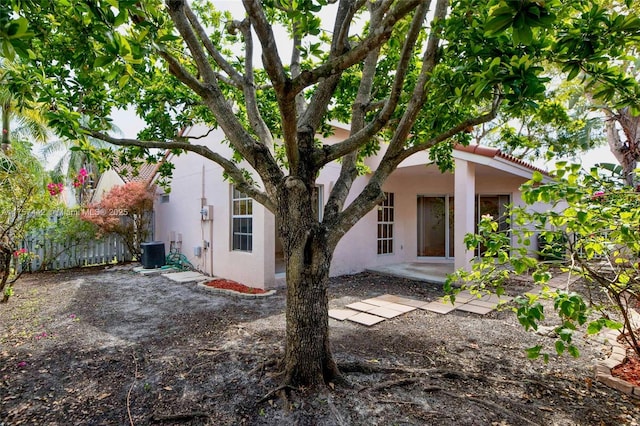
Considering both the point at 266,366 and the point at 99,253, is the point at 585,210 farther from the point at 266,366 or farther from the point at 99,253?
the point at 99,253

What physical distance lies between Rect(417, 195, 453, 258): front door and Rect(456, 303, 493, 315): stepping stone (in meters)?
5.59

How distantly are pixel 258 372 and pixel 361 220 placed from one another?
22.0 ft

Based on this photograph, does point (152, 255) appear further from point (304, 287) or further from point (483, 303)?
point (483, 303)

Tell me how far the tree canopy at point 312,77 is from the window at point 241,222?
A: 3097 mm

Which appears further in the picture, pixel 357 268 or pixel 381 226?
pixel 381 226

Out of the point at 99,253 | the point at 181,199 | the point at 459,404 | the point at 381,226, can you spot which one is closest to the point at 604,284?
the point at 459,404

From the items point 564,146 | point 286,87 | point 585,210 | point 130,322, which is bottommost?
point 130,322

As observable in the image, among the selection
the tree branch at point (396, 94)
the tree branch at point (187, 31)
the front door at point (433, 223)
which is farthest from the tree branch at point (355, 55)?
the front door at point (433, 223)

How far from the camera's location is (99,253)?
1136cm

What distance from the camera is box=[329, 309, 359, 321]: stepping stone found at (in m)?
5.53

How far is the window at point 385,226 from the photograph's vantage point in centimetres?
1085

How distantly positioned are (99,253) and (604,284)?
43.9ft

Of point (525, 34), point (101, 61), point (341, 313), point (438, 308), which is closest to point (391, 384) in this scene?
point (341, 313)

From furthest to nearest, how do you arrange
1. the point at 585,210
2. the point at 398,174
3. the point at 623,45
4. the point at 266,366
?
the point at 398,174
the point at 266,366
the point at 585,210
the point at 623,45
